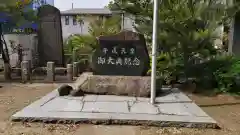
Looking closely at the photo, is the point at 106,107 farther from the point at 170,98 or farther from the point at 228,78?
the point at 228,78

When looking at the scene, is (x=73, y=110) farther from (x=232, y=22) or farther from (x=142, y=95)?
(x=232, y=22)

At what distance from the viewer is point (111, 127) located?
15.7 feet

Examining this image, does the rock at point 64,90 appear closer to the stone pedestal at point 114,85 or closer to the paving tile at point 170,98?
the stone pedestal at point 114,85

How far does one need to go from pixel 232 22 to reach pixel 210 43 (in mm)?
1855

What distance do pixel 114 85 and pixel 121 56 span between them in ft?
2.25

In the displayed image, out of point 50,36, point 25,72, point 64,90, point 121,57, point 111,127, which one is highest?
point 50,36

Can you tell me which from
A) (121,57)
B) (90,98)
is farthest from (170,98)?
(90,98)

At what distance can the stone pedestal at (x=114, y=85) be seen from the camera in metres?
6.46

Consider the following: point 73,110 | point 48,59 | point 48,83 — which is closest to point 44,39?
point 48,59

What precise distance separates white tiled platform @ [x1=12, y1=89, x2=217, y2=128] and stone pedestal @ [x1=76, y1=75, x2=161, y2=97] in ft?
0.55

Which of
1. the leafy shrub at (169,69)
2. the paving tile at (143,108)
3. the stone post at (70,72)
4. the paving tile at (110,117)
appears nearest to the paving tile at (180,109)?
the paving tile at (143,108)

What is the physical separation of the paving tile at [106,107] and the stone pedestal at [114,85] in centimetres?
65

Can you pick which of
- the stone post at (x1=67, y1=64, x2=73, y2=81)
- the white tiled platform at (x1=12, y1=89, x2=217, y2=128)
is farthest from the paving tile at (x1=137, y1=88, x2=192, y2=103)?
the stone post at (x1=67, y1=64, x2=73, y2=81)

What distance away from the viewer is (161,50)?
8719 millimetres
